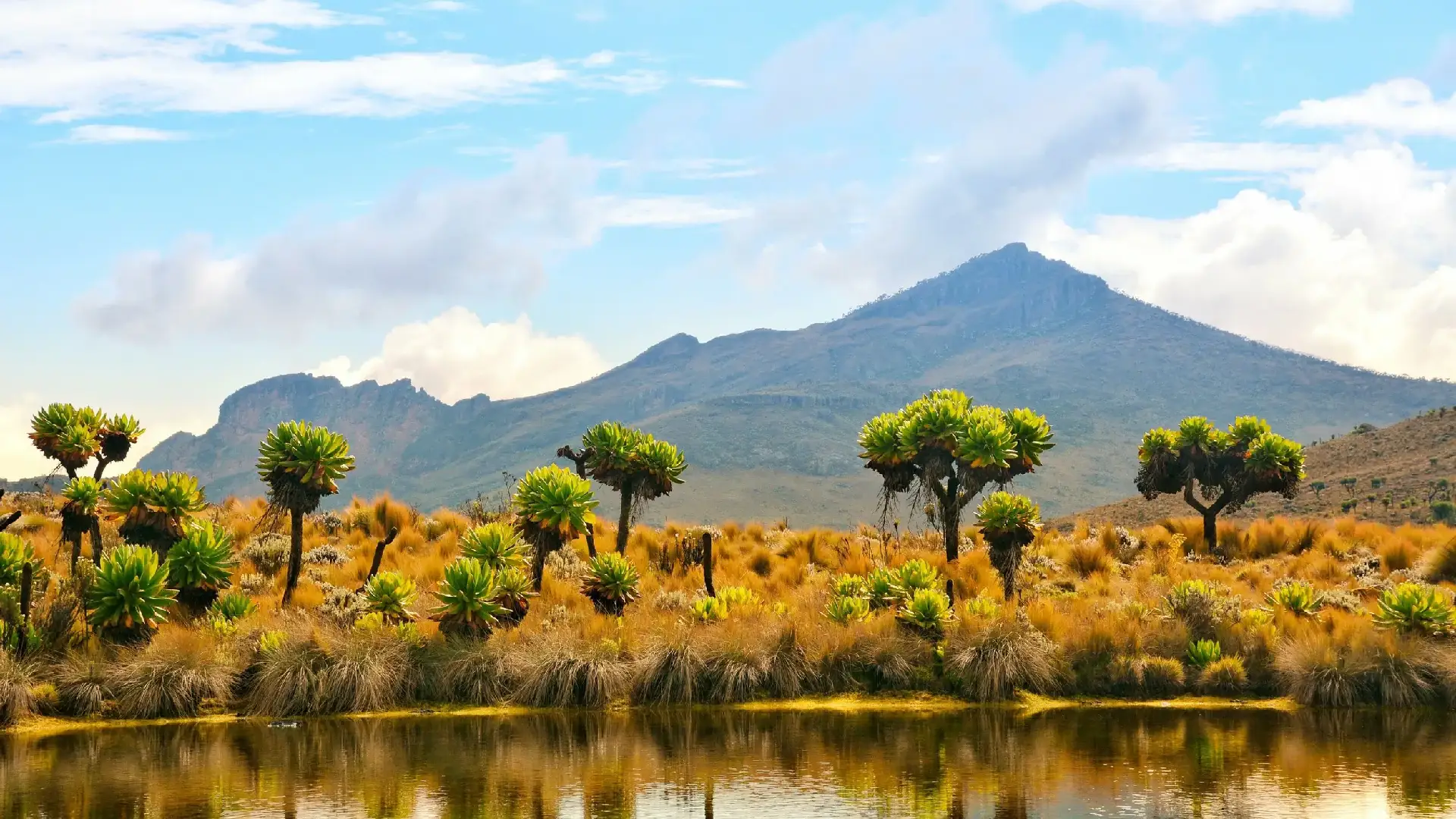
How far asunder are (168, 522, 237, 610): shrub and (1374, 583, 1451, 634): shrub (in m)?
19.8

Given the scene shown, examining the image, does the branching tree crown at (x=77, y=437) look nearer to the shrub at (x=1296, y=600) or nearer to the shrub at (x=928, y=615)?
the shrub at (x=928, y=615)

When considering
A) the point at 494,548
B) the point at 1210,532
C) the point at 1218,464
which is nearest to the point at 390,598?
the point at 494,548

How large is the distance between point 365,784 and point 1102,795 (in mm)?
7978

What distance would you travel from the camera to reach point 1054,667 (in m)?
21.2

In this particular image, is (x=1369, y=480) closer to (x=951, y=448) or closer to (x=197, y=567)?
(x=951, y=448)

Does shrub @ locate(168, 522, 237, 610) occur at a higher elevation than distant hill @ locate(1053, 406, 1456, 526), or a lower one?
lower

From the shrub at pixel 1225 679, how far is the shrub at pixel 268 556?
18175 millimetres

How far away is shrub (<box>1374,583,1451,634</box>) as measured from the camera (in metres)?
21.6

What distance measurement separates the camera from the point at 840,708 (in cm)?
2028

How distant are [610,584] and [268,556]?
928cm

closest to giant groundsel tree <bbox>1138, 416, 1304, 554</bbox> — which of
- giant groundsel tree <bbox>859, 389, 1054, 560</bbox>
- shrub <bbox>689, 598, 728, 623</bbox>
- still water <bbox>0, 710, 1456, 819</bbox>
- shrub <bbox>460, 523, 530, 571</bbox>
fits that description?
giant groundsel tree <bbox>859, 389, 1054, 560</bbox>

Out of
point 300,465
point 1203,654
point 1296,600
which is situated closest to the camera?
point 1203,654

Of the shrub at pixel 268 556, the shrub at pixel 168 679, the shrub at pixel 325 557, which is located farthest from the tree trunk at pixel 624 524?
the shrub at pixel 168 679

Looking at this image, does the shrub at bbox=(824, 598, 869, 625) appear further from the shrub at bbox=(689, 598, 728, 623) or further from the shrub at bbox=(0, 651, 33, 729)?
the shrub at bbox=(0, 651, 33, 729)
